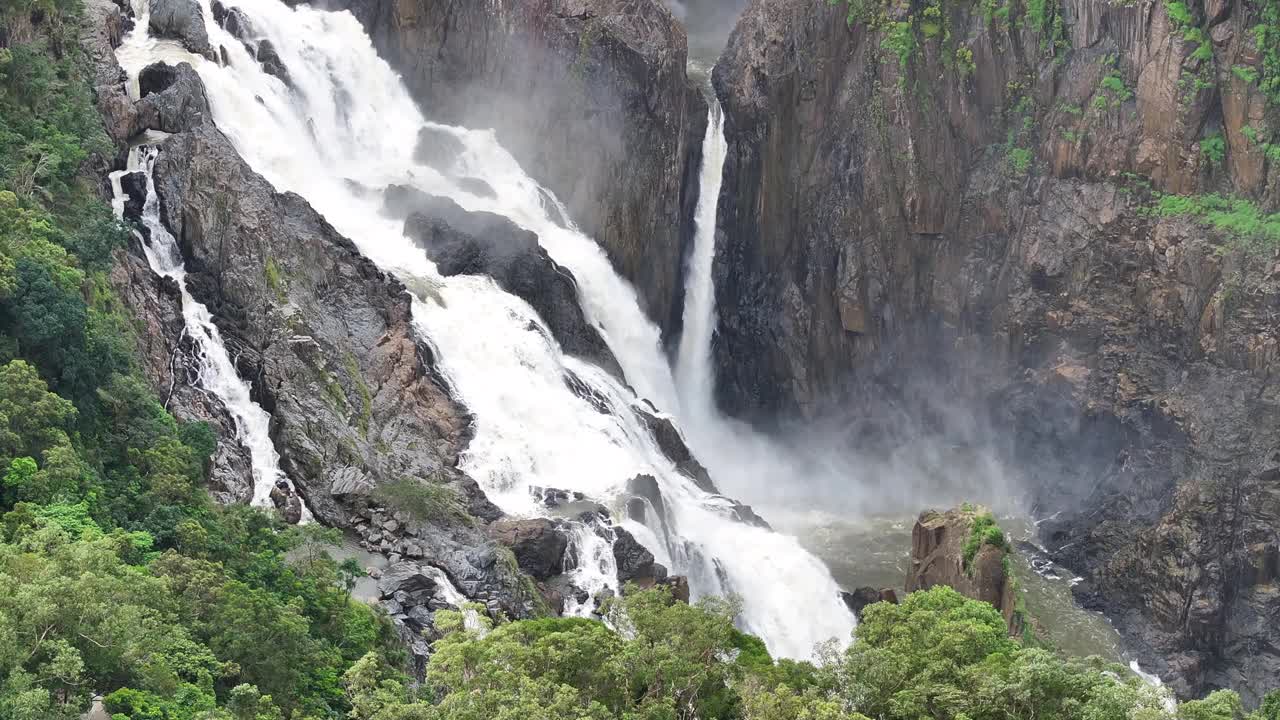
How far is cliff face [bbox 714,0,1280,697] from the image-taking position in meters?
58.7

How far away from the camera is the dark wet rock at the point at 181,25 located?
58.3 metres

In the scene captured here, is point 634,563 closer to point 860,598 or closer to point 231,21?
point 860,598

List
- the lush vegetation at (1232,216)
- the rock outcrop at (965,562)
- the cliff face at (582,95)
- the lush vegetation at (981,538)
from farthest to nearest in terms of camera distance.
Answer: the cliff face at (582,95)
the lush vegetation at (1232,216)
the lush vegetation at (981,538)
the rock outcrop at (965,562)

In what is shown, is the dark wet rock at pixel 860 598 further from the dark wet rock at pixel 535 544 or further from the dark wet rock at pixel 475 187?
the dark wet rock at pixel 475 187

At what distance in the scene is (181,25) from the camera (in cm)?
5866

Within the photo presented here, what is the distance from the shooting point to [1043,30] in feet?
213

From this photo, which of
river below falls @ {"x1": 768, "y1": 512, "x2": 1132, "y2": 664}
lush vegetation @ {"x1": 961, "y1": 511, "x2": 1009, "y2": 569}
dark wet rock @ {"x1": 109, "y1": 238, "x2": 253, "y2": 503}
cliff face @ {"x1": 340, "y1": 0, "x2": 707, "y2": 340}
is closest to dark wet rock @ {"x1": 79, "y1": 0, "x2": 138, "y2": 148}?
dark wet rock @ {"x1": 109, "y1": 238, "x2": 253, "y2": 503}

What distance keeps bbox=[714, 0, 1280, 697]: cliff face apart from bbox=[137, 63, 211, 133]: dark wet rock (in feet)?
89.1

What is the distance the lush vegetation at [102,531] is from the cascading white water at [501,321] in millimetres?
10257

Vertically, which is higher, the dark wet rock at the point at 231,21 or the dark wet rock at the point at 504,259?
the dark wet rock at the point at 231,21

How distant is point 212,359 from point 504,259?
1536cm

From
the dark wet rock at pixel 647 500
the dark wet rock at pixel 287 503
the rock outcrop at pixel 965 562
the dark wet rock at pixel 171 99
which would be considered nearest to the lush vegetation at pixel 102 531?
the dark wet rock at pixel 287 503

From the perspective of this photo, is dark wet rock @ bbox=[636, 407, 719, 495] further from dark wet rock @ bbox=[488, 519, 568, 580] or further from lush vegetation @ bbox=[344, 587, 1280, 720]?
lush vegetation @ bbox=[344, 587, 1280, 720]

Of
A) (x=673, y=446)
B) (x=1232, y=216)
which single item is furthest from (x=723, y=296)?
(x=1232, y=216)
